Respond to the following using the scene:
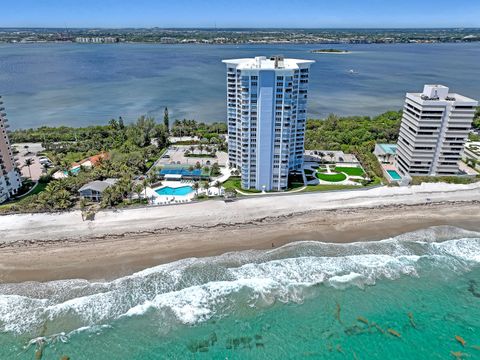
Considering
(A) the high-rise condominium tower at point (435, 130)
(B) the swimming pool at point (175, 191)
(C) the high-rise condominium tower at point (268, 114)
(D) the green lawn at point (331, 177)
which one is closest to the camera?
(C) the high-rise condominium tower at point (268, 114)

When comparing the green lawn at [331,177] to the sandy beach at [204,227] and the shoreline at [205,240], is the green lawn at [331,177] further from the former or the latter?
the shoreline at [205,240]

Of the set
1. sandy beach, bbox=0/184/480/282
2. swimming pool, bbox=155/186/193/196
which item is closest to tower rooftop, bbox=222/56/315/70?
sandy beach, bbox=0/184/480/282

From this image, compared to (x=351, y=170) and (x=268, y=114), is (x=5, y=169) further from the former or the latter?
(x=351, y=170)

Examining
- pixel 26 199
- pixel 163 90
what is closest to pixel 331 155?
pixel 26 199

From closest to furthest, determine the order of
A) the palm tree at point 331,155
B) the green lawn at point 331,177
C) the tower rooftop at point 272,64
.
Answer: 1. the tower rooftop at point 272,64
2. the green lawn at point 331,177
3. the palm tree at point 331,155

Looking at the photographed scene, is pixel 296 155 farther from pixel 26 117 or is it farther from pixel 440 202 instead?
pixel 26 117

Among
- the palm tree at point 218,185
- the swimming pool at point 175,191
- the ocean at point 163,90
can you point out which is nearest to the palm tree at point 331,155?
the palm tree at point 218,185
